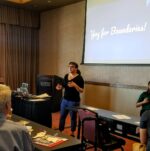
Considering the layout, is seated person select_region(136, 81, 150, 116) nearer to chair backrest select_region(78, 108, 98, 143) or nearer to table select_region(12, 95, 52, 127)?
chair backrest select_region(78, 108, 98, 143)

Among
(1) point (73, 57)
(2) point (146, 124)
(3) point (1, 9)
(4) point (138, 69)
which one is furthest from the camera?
(3) point (1, 9)

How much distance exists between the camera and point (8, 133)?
1.64 m

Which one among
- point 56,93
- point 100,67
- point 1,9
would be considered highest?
point 1,9

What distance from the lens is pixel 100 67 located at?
6.20 m

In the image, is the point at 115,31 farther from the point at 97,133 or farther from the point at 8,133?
the point at 8,133

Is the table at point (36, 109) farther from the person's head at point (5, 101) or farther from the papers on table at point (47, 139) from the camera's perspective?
the person's head at point (5, 101)

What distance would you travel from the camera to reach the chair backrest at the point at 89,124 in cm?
316

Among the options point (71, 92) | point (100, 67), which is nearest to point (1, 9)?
point (100, 67)

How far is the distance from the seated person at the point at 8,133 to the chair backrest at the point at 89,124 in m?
1.49

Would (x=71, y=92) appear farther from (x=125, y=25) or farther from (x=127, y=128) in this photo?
(x=125, y=25)

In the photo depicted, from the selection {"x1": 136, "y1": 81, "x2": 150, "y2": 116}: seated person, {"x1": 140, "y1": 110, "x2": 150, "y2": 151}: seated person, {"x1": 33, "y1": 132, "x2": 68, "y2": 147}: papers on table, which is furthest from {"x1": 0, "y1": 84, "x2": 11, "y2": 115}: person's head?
{"x1": 136, "y1": 81, "x2": 150, "y2": 116}: seated person

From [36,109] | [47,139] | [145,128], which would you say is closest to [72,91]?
[36,109]

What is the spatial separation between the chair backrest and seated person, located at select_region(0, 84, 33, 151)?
4.88 ft

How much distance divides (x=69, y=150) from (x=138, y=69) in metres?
3.56
